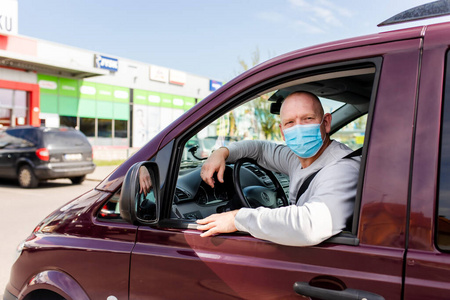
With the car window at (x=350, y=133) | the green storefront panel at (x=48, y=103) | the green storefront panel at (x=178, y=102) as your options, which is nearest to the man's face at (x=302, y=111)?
the car window at (x=350, y=133)

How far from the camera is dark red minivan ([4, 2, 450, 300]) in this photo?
3.82 ft

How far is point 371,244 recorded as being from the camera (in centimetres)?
122

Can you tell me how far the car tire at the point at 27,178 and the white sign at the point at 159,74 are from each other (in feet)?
59.8

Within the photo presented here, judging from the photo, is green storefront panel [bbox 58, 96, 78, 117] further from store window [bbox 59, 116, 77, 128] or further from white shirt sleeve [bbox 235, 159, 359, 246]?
white shirt sleeve [bbox 235, 159, 359, 246]

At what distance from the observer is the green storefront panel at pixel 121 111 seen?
25984mm

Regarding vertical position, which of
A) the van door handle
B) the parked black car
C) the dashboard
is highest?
the dashboard

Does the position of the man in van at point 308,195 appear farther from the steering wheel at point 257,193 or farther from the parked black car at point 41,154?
the parked black car at point 41,154

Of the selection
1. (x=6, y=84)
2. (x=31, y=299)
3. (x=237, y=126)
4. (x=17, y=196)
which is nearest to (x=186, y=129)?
(x=31, y=299)

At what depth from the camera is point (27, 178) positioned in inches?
420

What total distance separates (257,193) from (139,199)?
3.05 ft

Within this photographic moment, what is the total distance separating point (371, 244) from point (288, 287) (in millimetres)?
311

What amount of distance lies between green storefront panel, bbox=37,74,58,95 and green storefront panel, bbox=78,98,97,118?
1.76 m

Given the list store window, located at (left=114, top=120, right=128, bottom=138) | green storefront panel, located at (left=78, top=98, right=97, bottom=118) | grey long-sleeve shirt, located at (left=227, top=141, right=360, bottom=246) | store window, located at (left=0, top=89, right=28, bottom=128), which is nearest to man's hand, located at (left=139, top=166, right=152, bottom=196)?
grey long-sleeve shirt, located at (left=227, top=141, right=360, bottom=246)

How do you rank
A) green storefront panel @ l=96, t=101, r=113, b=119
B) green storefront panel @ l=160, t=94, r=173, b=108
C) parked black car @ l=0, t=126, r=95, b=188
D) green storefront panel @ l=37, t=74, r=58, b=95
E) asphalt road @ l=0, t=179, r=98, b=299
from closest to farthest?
asphalt road @ l=0, t=179, r=98, b=299 → parked black car @ l=0, t=126, r=95, b=188 → green storefront panel @ l=37, t=74, r=58, b=95 → green storefront panel @ l=96, t=101, r=113, b=119 → green storefront panel @ l=160, t=94, r=173, b=108
